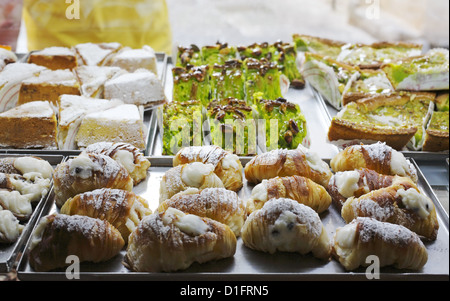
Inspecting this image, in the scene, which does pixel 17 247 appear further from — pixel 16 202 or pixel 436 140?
pixel 436 140

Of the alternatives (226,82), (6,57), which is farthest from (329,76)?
(6,57)

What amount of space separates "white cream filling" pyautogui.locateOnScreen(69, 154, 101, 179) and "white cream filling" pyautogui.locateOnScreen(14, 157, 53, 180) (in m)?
0.20

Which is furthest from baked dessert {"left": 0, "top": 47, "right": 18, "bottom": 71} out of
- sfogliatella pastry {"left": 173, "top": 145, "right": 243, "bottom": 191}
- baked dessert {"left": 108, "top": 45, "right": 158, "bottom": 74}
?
sfogliatella pastry {"left": 173, "top": 145, "right": 243, "bottom": 191}

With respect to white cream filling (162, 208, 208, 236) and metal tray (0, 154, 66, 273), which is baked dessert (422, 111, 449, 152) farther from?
metal tray (0, 154, 66, 273)

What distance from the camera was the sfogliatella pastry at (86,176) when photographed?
1727 millimetres

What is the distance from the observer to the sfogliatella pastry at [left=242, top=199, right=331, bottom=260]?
59.4 inches

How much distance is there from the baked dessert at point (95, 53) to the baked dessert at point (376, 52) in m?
1.46

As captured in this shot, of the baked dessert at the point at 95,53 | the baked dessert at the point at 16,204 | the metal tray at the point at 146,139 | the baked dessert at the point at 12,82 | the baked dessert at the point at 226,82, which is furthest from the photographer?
the baked dessert at the point at 95,53

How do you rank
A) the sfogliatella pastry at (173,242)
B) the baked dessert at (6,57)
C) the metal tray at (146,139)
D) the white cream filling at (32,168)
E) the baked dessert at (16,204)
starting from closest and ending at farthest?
the sfogliatella pastry at (173,242) < the baked dessert at (16,204) < the white cream filling at (32,168) < the metal tray at (146,139) < the baked dessert at (6,57)

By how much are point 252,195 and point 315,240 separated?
0.34 meters

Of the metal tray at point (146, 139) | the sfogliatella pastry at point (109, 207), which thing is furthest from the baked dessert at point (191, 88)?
the sfogliatella pastry at point (109, 207)

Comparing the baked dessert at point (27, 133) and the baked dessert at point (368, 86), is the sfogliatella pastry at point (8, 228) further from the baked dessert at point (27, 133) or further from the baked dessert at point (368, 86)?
the baked dessert at point (368, 86)

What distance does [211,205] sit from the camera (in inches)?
63.4

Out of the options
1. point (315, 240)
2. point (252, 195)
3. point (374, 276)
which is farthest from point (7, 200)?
point (374, 276)
